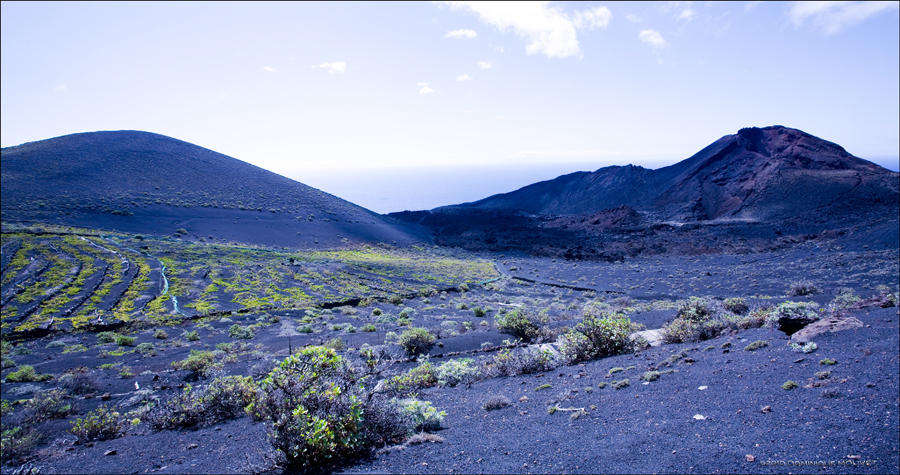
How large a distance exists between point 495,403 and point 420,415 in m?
1.50

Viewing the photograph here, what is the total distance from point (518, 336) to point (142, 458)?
9.16m

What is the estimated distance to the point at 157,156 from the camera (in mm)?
50156

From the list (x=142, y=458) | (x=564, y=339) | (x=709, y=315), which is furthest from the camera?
(x=709, y=315)

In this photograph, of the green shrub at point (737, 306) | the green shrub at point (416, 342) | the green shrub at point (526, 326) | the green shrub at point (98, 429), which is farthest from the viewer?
the green shrub at point (737, 306)

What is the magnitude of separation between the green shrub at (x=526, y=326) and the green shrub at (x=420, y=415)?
641 cm

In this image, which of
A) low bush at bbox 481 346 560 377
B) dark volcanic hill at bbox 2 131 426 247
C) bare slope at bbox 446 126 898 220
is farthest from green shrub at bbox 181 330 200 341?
bare slope at bbox 446 126 898 220

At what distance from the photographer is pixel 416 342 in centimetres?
1091

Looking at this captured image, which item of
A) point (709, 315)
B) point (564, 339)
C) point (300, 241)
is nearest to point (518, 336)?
point (564, 339)

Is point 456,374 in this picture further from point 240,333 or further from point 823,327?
point 240,333

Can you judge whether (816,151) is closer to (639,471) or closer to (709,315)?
(709,315)

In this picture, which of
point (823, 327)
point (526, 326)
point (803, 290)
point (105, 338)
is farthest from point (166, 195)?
point (803, 290)

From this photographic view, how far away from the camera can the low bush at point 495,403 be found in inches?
244

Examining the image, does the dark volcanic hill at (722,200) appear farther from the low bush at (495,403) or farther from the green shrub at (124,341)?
the green shrub at (124,341)

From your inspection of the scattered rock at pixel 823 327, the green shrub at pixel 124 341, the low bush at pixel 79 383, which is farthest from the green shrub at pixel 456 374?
the green shrub at pixel 124 341
